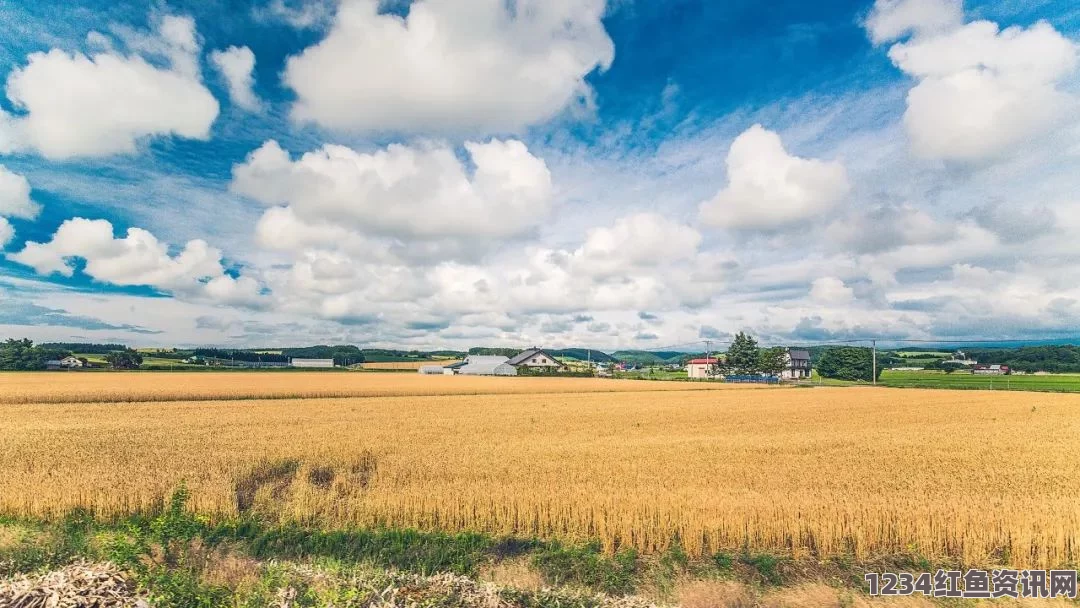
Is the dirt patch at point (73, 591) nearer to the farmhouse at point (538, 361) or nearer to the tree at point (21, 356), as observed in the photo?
the farmhouse at point (538, 361)

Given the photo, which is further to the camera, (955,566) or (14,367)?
(14,367)

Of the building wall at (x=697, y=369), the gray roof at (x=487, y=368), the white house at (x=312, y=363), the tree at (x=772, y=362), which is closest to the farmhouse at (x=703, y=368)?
the building wall at (x=697, y=369)

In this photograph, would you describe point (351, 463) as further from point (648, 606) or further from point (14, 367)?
point (14, 367)

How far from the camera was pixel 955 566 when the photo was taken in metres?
9.02

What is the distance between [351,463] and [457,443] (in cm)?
467

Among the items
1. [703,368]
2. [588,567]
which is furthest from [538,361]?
[588,567]

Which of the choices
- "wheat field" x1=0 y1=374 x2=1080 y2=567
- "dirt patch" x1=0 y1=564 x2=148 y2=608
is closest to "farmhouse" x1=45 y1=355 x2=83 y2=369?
"wheat field" x1=0 y1=374 x2=1080 y2=567

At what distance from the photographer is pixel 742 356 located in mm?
126875

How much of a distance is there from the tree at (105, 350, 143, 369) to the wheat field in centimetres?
10816

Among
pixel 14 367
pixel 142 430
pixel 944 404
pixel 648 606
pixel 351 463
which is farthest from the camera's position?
pixel 14 367

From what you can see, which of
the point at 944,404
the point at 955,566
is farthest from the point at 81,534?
the point at 944,404

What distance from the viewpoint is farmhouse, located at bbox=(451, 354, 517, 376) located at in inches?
4818

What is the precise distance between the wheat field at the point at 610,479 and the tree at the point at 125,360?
108 meters

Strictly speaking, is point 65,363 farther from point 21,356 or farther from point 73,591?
point 73,591
